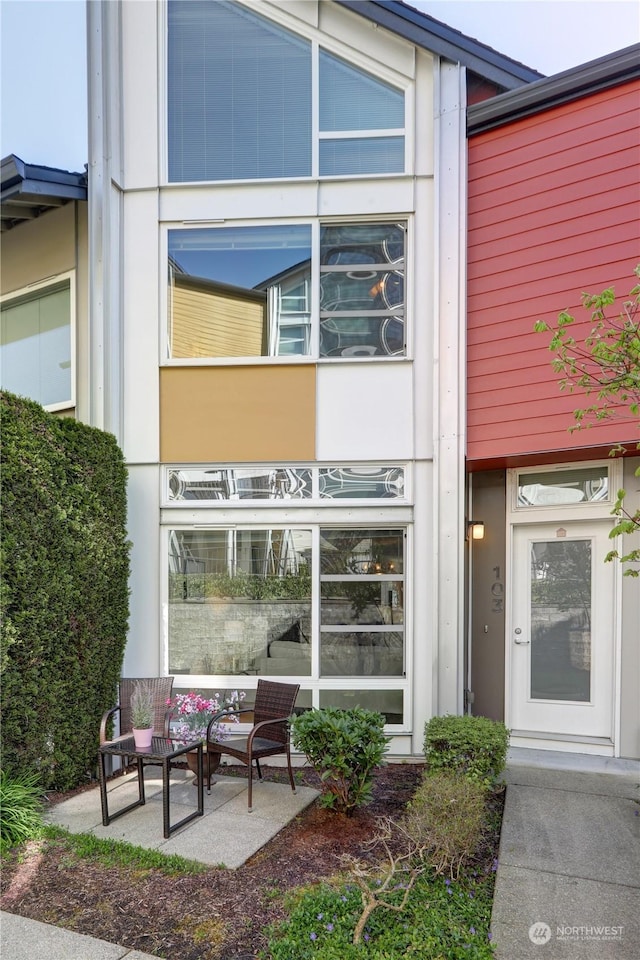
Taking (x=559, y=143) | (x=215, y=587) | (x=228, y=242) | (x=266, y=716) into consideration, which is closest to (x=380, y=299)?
(x=228, y=242)

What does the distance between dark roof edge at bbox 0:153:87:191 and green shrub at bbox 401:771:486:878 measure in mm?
6798

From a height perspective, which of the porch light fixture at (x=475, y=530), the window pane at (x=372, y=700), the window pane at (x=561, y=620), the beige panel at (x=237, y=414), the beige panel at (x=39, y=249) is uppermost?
the beige panel at (x=39, y=249)

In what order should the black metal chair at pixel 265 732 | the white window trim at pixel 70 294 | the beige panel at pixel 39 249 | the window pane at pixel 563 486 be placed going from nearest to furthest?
the black metal chair at pixel 265 732 → the window pane at pixel 563 486 → the white window trim at pixel 70 294 → the beige panel at pixel 39 249

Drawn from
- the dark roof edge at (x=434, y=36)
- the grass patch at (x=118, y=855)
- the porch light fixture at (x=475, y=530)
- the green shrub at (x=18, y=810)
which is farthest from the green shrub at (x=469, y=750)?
the dark roof edge at (x=434, y=36)

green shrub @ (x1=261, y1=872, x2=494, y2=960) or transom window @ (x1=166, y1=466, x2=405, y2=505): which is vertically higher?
transom window @ (x1=166, y1=466, x2=405, y2=505)

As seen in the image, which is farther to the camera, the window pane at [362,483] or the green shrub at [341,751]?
the window pane at [362,483]

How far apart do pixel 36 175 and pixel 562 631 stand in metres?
7.37

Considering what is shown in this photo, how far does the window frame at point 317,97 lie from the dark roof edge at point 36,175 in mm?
977

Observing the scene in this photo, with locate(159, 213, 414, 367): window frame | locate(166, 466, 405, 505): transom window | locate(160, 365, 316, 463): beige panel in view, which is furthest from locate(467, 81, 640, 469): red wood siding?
locate(160, 365, 316, 463): beige panel

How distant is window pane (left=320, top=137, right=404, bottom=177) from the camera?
20.1ft

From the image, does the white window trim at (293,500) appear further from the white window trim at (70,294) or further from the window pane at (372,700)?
the window pane at (372,700)

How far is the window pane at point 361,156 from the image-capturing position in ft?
20.1

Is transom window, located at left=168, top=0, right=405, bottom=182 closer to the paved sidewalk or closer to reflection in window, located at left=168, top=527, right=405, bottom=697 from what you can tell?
reflection in window, located at left=168, top=527, right=405, bottom=697

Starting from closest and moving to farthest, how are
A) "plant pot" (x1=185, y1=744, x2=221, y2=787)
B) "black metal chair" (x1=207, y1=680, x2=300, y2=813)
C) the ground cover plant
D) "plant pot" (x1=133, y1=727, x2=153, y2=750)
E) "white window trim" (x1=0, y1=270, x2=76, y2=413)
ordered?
the ground cover plant
"plant pot" (x1=133, y1=727, x2=153, y2=750)
"black metal chair" (x1=207, y1=680, x2=300, y2=813)
"plant pot" (x1=185, y1=744, x2=221, y2=787)
"white window trim" (x1=0, y1=270, x2=76, y2=413)
